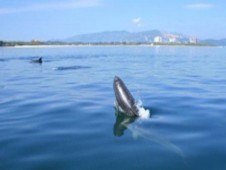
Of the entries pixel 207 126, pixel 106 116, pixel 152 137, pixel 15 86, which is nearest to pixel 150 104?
pixel 106 116

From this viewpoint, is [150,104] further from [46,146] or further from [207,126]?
[46,146]

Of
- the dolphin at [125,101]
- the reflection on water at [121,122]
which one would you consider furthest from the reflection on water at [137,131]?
the dolphin at [125,101]

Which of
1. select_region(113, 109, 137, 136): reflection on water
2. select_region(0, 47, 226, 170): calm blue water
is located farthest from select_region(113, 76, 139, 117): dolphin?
select_region(0, 47, 226, 170): calm blue water

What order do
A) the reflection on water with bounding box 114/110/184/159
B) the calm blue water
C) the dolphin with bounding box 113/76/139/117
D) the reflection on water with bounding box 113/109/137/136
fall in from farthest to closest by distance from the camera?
the dolphin with bounding box 113/76/139/117 → the reflection on water with bounding box 113/109/137/136 → the reflection on water with bounding box 114/110/184/159 → the calm blue water

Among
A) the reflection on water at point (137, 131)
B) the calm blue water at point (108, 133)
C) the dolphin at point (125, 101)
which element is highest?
the dolphin at point (125, 101)

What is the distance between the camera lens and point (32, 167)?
419 inches

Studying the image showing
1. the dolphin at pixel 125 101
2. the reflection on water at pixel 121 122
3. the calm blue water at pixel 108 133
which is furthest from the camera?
the dolphin at pixel 125 101

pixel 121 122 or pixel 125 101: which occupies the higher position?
pixel 125 101

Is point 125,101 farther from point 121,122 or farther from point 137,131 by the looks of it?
point 137,131

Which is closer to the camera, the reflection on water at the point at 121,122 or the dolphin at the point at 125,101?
the reflection on water at the point at 121,122

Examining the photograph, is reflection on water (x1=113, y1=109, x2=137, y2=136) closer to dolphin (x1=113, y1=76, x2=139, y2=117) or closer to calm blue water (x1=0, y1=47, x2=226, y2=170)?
calm blue water (x1=0, y1=47, x2=226, y2=170)

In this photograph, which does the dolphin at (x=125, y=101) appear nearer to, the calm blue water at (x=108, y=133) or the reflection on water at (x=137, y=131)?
the reflection on water at (x=137, y=131)

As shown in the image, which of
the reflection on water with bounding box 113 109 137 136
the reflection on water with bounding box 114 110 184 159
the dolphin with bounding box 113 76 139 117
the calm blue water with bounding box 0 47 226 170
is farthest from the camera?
the dolphin with bounding box 113 76 139 117

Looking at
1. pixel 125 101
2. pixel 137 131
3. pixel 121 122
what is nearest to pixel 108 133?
pixel 137 131
